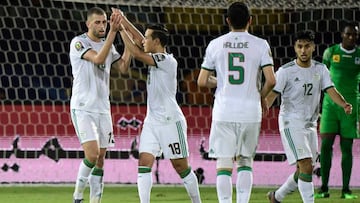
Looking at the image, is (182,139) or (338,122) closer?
(182,139)

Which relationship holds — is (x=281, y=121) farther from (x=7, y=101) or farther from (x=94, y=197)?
(x=7, y=101)

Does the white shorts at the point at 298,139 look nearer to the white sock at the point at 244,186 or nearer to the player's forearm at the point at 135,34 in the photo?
the white sock at the point at 244,186

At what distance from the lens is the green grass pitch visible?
10625 millimetres

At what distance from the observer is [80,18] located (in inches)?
531

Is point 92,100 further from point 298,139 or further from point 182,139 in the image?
point 298,139

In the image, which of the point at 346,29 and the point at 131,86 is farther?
the point at 131,86

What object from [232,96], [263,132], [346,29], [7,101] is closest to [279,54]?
[263,132]

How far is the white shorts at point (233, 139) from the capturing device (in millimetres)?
7941

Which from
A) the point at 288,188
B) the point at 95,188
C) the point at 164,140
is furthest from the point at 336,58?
the point at 95,188

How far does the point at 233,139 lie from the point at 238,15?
926 millimetres

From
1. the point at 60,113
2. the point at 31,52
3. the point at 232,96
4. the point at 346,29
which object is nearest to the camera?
the point at 232,96

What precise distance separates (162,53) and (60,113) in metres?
3.64

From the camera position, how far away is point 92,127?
902 centimetres

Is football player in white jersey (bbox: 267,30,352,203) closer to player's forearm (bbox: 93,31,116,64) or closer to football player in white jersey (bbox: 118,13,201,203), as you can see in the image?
football player in white jersey (bbox: 118,13,201,203)
